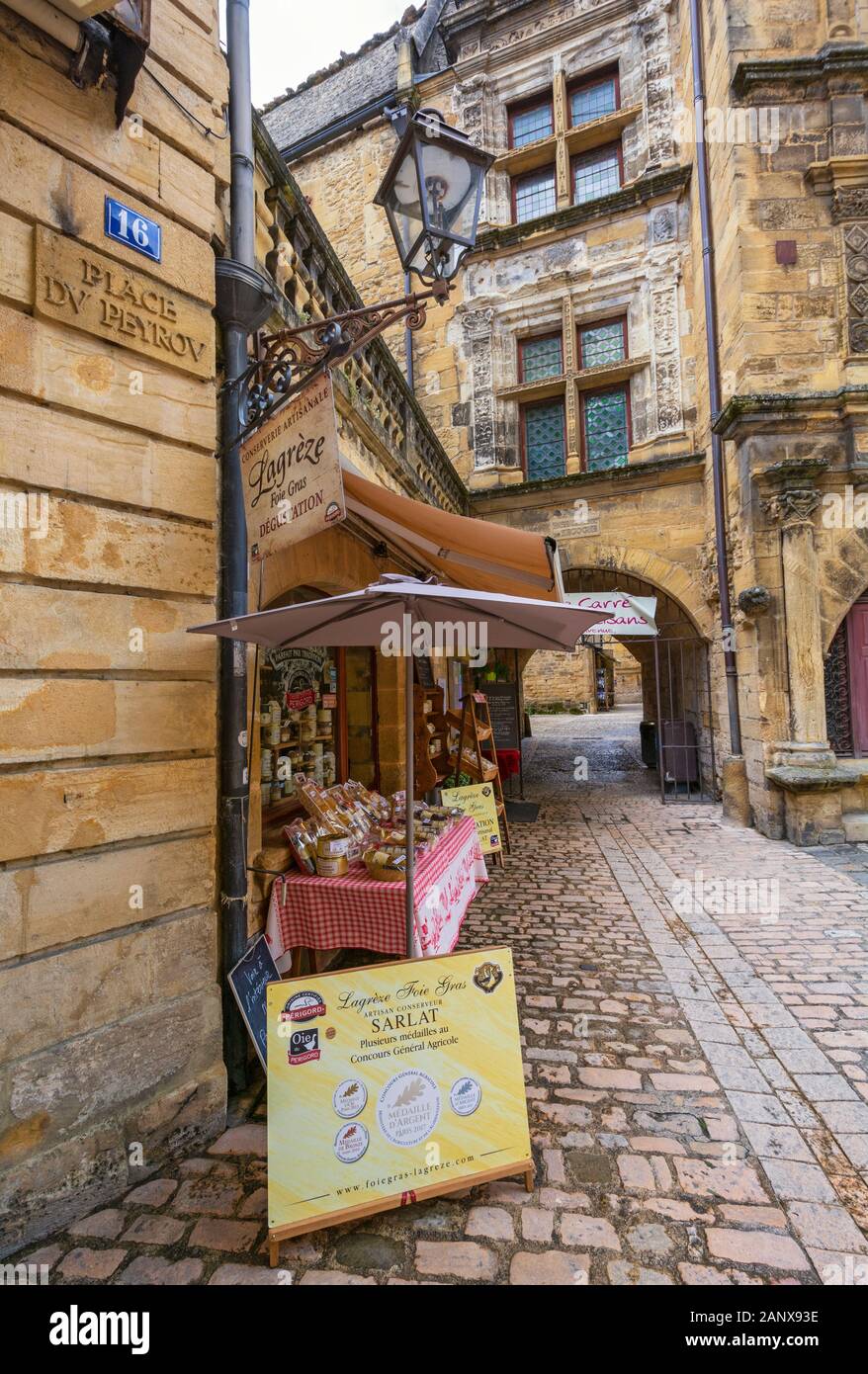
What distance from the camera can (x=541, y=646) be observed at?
3.95 metres

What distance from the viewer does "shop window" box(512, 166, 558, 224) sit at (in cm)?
1062

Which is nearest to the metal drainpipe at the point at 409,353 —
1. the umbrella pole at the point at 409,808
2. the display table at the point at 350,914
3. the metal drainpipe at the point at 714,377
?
the metal drainpipe at the point at 714,377

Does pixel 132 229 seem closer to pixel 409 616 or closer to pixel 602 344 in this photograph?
pixel 409 616

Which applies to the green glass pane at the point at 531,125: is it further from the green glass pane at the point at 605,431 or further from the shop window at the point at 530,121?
the green glass pane at the point at 605,431

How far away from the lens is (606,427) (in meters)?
10.4

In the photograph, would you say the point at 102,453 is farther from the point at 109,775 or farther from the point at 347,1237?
the point at 347,1237

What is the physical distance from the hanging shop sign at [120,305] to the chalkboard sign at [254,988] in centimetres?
264

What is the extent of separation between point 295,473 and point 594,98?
12.3 metres

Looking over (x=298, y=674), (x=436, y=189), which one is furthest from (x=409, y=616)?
(x=298, y=674)

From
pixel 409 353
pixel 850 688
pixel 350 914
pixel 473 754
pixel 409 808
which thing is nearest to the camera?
pixel 409 808

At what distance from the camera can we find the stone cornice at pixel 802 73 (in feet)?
23.2

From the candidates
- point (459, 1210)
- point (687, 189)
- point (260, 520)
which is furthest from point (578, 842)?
point (687, 189)

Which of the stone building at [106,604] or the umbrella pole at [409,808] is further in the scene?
the umbrella pole at [409,808]

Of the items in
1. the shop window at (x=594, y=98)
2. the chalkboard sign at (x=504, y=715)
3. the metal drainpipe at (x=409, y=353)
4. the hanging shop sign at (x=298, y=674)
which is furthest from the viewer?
the metal drainpipe at (x=409, y=353)
